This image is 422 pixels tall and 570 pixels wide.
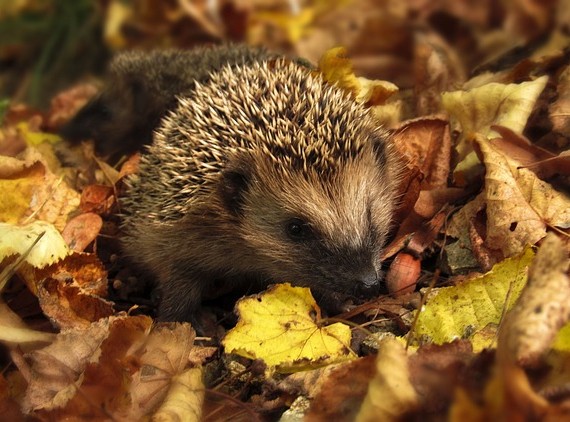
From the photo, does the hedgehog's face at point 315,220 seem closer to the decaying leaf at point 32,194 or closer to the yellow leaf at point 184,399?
the yellow leaf at point 184,399

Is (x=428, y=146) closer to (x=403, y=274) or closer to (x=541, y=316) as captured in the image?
(x=403, y=274)

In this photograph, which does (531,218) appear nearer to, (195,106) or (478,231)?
(478,231)

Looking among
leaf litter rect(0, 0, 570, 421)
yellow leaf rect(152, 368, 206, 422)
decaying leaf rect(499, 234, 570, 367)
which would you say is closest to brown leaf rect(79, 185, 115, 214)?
leaf litter rect(0, 0, 570, 421)

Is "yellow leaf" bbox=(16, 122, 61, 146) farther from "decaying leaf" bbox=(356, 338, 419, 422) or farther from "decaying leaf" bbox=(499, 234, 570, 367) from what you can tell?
"decaying leaf" bbox=(499, 234, 570, 367)

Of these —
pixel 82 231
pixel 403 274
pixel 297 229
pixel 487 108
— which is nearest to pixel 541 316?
pixel 403 274

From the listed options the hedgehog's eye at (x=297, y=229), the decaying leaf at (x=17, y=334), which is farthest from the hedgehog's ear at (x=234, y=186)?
the decaying leaf at (x=17, y=334)

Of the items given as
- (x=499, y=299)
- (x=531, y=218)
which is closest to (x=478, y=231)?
(x=531, y=218)
